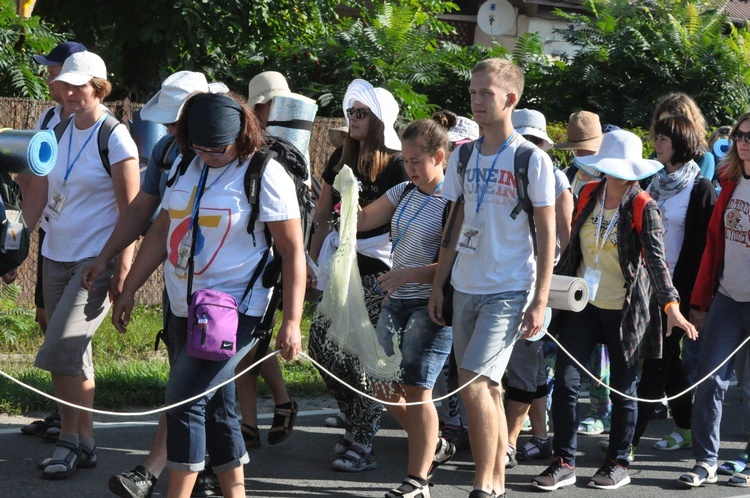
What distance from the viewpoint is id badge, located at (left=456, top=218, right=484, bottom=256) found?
5.03m

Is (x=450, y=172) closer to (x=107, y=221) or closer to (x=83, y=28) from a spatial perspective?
(x=107, y=221)

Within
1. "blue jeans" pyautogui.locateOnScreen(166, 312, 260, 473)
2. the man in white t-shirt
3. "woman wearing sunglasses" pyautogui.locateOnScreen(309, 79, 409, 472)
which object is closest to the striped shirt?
"woman wearing sunglasses" pyautogui.locateOnScreen(309, 79, 409, 472)

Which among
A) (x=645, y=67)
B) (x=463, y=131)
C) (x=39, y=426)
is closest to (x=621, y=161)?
(x=463, y=131)

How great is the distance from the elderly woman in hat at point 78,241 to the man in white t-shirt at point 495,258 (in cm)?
177

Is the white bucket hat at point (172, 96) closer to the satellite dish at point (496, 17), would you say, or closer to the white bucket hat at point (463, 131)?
the white bucket hat at point (463, 131)

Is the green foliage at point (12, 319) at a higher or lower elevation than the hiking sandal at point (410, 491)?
lower

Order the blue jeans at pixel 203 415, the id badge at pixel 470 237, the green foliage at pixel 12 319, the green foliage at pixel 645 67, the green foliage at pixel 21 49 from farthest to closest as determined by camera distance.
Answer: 1. the green foliage at pixel 645 67
2. the green foliage at pixel 21 49
3. the green foliage at pixel 12 319
4. the id badge at pixel 470 237
5. the blue jeans at pixel 203 415

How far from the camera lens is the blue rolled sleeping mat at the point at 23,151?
11.8ft

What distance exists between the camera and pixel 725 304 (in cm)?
605

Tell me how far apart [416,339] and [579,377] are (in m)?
1.04

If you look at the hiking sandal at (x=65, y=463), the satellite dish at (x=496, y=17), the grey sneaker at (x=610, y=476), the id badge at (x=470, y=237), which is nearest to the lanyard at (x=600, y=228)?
the id badge at (x=470, y=237)

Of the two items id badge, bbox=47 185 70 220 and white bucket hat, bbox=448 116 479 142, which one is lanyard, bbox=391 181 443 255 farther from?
id badge, bbox=47 185 70 220

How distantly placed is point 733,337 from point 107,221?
3518 millimetres

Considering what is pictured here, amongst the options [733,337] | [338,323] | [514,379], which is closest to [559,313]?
[514,379]
